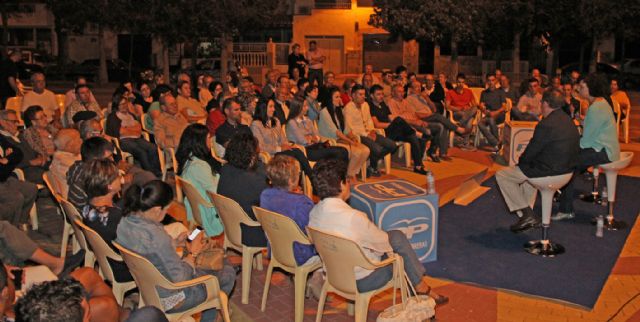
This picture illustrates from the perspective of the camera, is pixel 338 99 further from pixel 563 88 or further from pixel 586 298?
pixel 586 298

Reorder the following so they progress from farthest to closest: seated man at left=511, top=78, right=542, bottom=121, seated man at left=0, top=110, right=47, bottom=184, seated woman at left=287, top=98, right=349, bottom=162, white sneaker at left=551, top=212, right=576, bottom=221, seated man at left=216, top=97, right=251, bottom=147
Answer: seated man at left=511, top=78, right=542, bottom=121
seated woman at left=287, top=98, right=349, bottom=162
seated man at left=216, top=97, right=251, bottom=147
white sneaker at left=551, top=212, right=576, bottom=221
seated man at left=0, top=110, right=47, bottom=184

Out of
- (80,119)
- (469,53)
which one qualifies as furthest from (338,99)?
(469,53)

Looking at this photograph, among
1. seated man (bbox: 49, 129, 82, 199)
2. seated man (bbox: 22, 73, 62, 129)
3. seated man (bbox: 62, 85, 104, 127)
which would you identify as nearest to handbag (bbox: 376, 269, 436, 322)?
seated man (bbox: 49, 129, 82, 199)

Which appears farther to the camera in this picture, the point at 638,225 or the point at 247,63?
the point at 247,63

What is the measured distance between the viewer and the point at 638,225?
7738 mm

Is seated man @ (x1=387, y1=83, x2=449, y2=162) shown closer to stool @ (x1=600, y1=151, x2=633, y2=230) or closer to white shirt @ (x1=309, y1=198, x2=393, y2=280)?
stool @ (x1=600, y1=151, x2=633, y2=230)

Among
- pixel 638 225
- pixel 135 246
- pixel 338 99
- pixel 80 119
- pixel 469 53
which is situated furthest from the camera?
pixel 469 53

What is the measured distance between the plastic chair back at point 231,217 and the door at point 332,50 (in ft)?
98.9

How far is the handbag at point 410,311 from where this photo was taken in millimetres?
4312

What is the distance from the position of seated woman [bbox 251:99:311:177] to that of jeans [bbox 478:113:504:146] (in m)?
4.60

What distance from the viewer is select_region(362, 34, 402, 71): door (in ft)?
116

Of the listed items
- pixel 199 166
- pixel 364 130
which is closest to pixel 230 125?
pixel 199 166

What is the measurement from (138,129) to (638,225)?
20.3ft

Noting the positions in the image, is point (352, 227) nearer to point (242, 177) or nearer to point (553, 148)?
point (242, 177)
